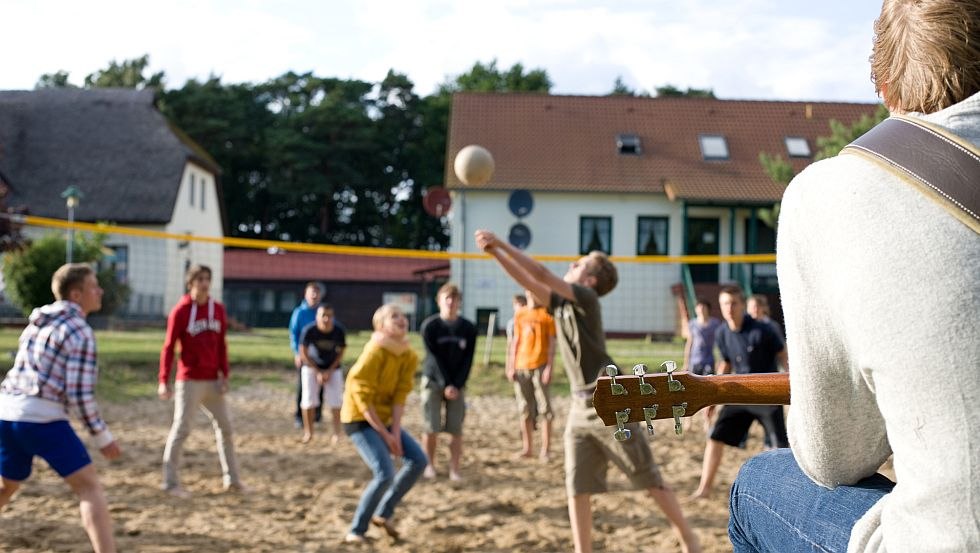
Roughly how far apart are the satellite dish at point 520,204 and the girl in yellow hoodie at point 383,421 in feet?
60.3

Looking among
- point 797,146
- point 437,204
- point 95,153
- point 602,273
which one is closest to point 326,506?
Answer: point 602,273

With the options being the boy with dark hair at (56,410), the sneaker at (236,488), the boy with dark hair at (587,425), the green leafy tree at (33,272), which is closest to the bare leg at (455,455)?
the sneaker at (236,488)

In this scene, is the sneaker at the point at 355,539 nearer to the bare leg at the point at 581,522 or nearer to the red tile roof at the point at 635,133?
the bare leg at the point at 581,522

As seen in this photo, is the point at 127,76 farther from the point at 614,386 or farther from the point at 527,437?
the point at 614,386

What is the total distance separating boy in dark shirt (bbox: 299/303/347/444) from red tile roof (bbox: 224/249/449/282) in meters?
23.7

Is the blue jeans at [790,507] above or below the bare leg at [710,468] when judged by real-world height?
above

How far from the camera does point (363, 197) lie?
2041 inches

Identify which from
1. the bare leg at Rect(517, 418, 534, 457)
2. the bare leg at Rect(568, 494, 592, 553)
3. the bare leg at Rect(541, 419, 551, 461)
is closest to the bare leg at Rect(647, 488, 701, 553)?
the bare leg at Rect(568, 494, 592, 553)

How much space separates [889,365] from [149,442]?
8.10 m

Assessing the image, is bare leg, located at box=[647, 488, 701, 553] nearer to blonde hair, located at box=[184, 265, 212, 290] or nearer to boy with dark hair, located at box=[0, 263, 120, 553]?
boy with dark hair, located at box=[0, 263, 120, 553]

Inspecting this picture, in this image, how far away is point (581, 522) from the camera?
4.51m

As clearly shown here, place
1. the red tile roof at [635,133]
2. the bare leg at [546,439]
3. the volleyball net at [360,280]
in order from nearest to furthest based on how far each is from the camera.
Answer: the bare leg at [546,439], the volleyball net at [360,280], the red tile roof at [635,133]

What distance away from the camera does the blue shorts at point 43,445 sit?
425 cm

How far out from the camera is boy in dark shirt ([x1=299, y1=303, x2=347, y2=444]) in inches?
361
